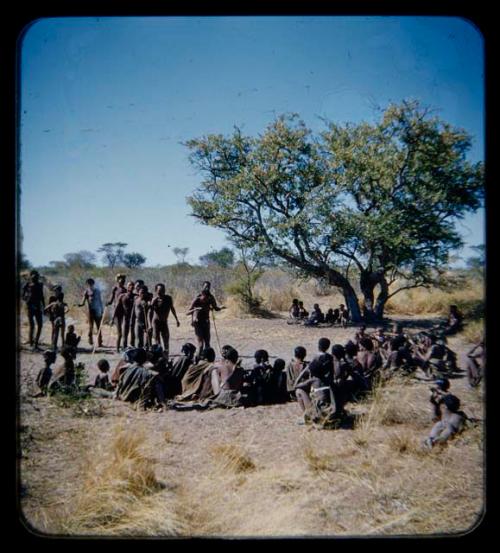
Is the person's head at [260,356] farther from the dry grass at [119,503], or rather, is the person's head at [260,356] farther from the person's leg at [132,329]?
the person's leg at [132,329]

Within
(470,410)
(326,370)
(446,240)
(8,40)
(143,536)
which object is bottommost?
(143,536)

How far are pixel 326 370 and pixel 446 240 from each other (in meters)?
6.03

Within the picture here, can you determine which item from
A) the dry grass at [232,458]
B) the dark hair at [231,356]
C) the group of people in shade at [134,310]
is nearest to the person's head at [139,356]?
the dark hair at [231,356]

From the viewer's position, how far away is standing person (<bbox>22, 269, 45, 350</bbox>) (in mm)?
8117

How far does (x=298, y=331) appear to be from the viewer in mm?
10570

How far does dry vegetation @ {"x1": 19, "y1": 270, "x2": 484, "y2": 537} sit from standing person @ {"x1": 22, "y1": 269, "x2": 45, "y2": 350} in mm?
3098

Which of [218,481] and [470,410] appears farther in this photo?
[470,410]

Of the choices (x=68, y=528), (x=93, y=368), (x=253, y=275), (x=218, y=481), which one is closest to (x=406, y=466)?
(x=218, y=481)

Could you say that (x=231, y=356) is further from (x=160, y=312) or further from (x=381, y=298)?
(x=381, y=298)

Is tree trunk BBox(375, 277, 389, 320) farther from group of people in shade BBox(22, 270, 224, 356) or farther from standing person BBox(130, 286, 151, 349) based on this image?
standing person BBox(130, 286, 151, 349)

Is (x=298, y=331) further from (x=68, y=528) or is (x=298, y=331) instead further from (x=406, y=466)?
(x=68, y=528)

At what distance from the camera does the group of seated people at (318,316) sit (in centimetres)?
1038

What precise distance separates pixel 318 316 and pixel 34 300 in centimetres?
654
